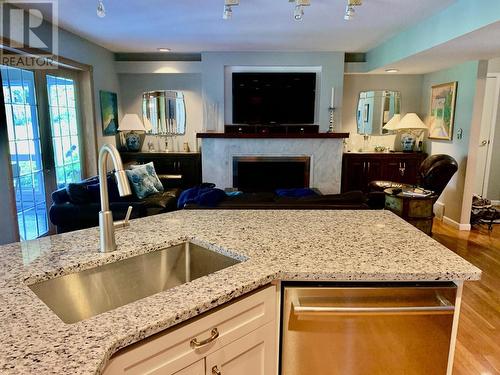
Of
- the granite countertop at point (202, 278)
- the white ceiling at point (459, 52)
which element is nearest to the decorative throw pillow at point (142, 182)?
the granite countertop at point (202, 278)

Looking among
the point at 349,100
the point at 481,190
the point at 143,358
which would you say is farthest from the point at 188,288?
the point at 481,190

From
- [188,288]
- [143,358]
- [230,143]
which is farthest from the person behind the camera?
[230,143]

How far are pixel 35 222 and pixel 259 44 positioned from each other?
3.69m

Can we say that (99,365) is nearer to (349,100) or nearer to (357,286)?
(357,286)

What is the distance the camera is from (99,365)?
2.60ft

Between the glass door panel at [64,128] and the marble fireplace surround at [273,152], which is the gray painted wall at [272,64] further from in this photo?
the glass door panel at [64,128]

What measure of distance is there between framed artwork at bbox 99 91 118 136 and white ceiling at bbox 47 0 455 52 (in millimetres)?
738

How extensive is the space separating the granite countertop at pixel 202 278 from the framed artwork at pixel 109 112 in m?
3.97

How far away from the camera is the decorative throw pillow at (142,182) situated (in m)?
4.28

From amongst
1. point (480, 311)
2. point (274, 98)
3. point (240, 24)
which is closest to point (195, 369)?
point (480, 311)

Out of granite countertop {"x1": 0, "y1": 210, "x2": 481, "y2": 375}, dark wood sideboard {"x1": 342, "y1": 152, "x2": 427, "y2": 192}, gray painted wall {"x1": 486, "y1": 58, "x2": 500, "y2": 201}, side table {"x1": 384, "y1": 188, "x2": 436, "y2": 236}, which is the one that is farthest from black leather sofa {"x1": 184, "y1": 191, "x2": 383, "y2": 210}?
gray painted wall {"x1": 486, "y1": 58, "x2": 500, "y2": 201}

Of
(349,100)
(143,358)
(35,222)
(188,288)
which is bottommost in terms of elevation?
(35,222)

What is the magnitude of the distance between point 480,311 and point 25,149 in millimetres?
4473

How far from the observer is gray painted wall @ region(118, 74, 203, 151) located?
6.16 m
